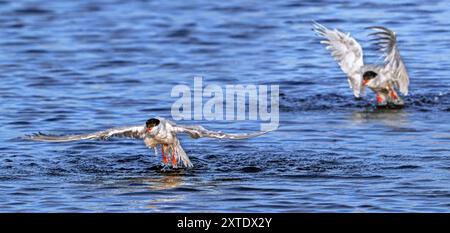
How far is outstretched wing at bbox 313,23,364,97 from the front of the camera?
1586 cm

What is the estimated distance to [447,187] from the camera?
1127 centimetres

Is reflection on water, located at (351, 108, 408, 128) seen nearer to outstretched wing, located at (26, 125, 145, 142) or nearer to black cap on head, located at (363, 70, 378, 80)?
black cap on head, located at (363, 70, 378, 80)

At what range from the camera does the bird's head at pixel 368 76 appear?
1566 centimetres

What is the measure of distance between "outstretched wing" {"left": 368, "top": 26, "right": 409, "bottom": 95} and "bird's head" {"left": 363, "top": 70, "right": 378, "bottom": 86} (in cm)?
20

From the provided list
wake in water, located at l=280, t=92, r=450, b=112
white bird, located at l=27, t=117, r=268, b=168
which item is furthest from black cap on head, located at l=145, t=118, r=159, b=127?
wake in water, located at l=280, t=92, r=450, b=112

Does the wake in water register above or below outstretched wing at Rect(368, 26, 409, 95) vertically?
below

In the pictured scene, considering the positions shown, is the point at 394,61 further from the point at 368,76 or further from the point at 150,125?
the point at 150,125

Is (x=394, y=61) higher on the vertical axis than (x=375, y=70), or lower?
higher

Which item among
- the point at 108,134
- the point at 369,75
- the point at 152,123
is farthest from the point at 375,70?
the point at 108,134

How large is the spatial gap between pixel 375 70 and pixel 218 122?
228cm

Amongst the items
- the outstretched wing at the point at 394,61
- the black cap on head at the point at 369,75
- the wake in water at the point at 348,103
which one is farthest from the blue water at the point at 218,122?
the black cap on head at the point at 369,75

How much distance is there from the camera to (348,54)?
52.6 feet
